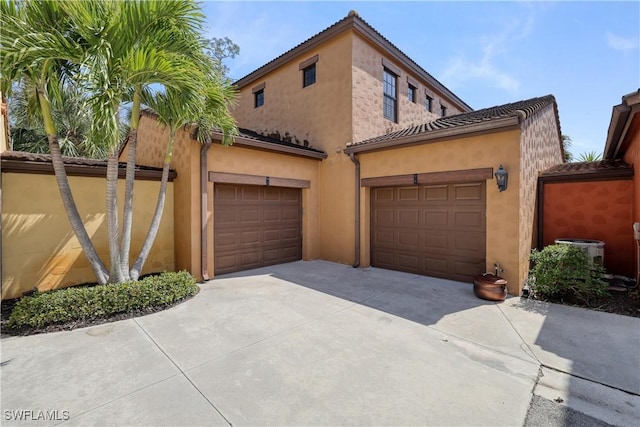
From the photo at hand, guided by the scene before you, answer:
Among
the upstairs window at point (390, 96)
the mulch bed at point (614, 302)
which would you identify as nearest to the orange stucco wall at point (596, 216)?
the mulch bed at point (614, 302)

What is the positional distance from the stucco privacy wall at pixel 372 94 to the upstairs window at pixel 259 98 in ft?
17.1

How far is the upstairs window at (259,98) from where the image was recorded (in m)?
12.8

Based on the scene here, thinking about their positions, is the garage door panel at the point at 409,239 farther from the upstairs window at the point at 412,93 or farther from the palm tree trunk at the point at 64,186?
the palm tree trunk at the point at 64,186

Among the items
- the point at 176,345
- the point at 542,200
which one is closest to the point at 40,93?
the point at 176,345

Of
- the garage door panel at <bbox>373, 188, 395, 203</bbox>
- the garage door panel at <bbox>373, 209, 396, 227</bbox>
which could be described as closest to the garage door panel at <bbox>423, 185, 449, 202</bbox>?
the garage door panel at <bbox>373, 188, 395, 203</bbox>

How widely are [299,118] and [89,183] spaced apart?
6.98 metres

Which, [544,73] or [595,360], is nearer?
[595,360]

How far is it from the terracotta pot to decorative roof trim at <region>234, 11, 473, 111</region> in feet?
27.4

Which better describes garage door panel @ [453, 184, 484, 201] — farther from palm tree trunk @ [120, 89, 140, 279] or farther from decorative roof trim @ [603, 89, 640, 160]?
palm tree trunk @ [120, 89, 140, 279]

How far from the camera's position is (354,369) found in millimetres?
3279

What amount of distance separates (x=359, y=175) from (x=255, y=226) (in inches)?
141

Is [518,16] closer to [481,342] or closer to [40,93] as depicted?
[481,342]

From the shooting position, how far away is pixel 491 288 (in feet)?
18.5

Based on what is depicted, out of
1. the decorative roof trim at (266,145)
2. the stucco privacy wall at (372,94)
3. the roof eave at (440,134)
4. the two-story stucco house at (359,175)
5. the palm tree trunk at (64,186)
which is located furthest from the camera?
the stucco privacy wall at (372,94)
